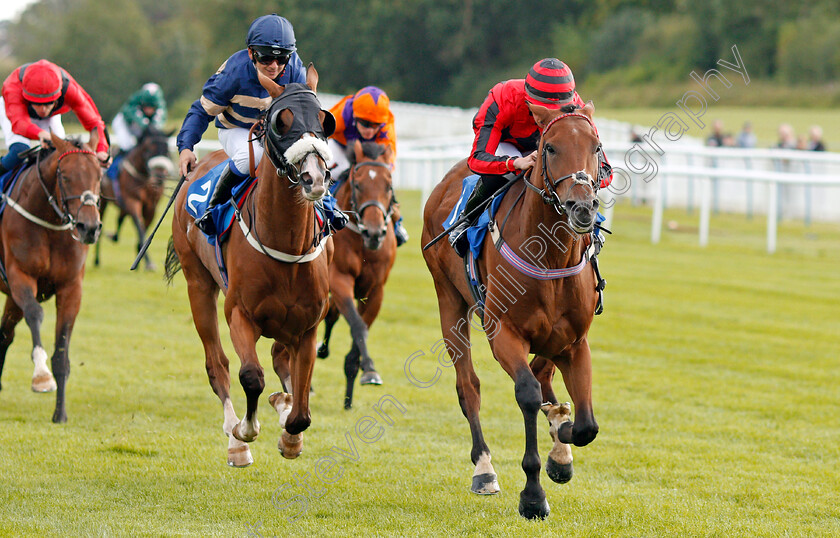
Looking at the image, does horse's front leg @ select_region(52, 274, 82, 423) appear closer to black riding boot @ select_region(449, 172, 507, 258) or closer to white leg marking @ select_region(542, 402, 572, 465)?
black riding boot @ select_region(449, 172, 507, 258)

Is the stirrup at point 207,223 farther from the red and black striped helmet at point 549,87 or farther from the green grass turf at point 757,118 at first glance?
the green grass turf at point 757,118

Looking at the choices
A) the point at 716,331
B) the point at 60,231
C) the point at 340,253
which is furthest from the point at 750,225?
the point at 60,231

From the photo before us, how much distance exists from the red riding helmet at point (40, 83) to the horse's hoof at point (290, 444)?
351 cm

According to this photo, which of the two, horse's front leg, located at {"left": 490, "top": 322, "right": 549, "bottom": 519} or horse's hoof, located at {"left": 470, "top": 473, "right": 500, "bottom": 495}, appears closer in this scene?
horse's front leg, located at {"left": 490, "top": 322, "right": 549, "bottom": 519}

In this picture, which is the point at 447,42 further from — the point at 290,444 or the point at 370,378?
the point at 290,444

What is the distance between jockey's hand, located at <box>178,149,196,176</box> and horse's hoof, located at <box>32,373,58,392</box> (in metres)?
1.78

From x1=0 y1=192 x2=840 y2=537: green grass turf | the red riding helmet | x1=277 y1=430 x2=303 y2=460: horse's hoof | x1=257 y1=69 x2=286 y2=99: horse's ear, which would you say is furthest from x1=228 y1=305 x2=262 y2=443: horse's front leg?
the red riding helmet

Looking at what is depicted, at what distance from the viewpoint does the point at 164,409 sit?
702 cm

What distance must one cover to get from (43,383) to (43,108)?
6.85ft

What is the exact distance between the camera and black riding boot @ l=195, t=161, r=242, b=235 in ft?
17.4

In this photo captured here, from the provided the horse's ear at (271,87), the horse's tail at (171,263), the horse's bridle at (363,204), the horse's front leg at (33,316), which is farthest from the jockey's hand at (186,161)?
the horse's front leg at (33,316)

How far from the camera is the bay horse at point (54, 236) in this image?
6.69 m

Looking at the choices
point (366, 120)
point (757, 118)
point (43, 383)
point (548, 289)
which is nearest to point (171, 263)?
point (43, 383)

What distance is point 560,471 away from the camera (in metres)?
4.80
